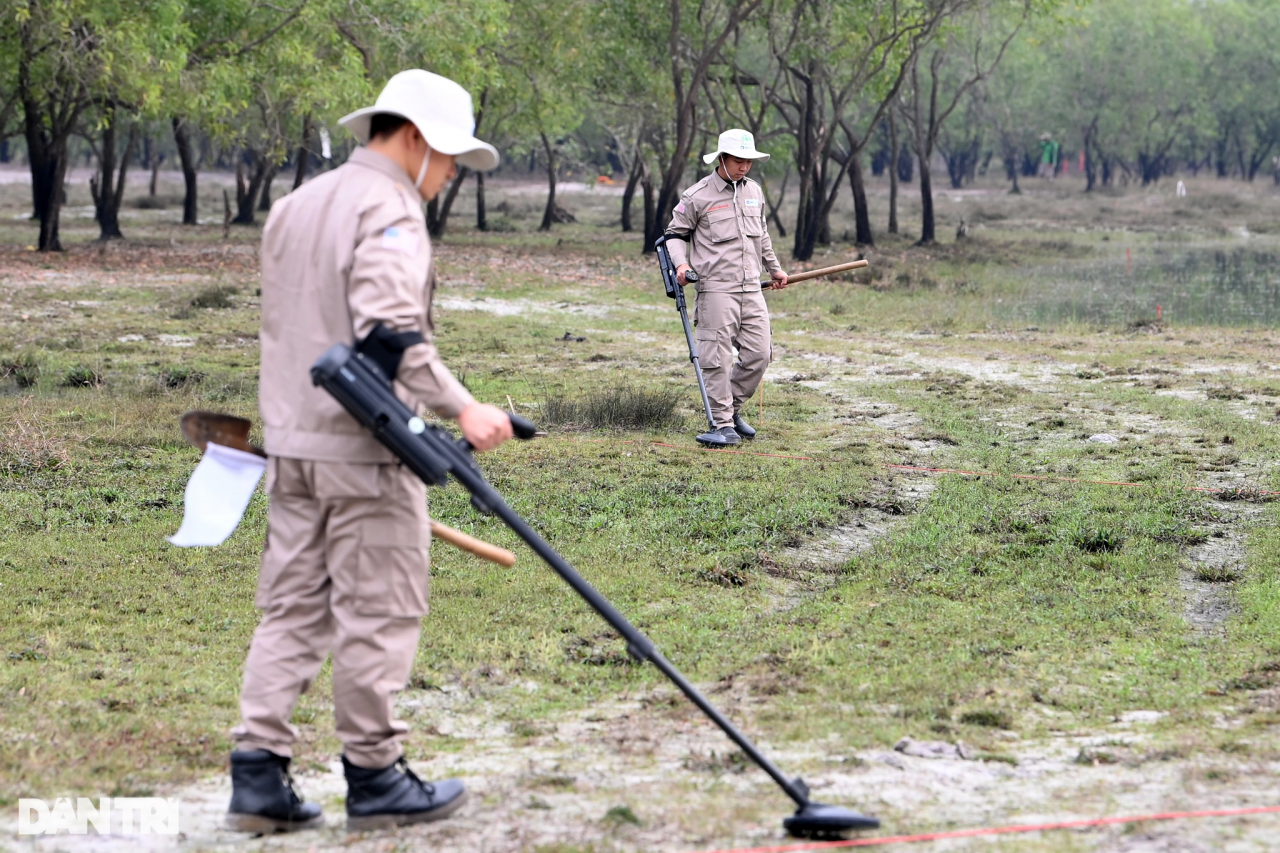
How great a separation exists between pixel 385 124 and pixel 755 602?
3049 mm

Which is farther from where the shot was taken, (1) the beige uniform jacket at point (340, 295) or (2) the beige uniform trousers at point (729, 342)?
(2) the beige uniform trousers at point (729, 342)

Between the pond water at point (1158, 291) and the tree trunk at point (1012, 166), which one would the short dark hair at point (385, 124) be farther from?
the tree trunk at point (1012, 166)

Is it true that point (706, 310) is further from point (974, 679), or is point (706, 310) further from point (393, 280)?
point (393, 280)

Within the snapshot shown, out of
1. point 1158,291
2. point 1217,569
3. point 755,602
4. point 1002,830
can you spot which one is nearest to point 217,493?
point 1002,830

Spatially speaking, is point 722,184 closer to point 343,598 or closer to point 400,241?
point 400,241

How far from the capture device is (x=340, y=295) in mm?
3705

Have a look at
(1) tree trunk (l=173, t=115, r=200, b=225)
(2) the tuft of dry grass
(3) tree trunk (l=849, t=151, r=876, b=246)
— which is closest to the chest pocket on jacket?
(2) the tuft of dry grass

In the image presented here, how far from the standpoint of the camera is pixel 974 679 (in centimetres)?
512

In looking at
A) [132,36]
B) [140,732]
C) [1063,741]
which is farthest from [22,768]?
[132,36]

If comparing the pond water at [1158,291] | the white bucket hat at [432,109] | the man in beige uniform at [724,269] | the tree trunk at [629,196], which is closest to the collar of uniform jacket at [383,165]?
the white bucket hat at [432,109]

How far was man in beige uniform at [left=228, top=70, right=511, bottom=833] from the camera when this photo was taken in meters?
3.65

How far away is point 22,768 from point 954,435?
7.35 metres

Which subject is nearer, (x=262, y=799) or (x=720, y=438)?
(x=262, y=799)

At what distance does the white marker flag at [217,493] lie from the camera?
3.84 metres
